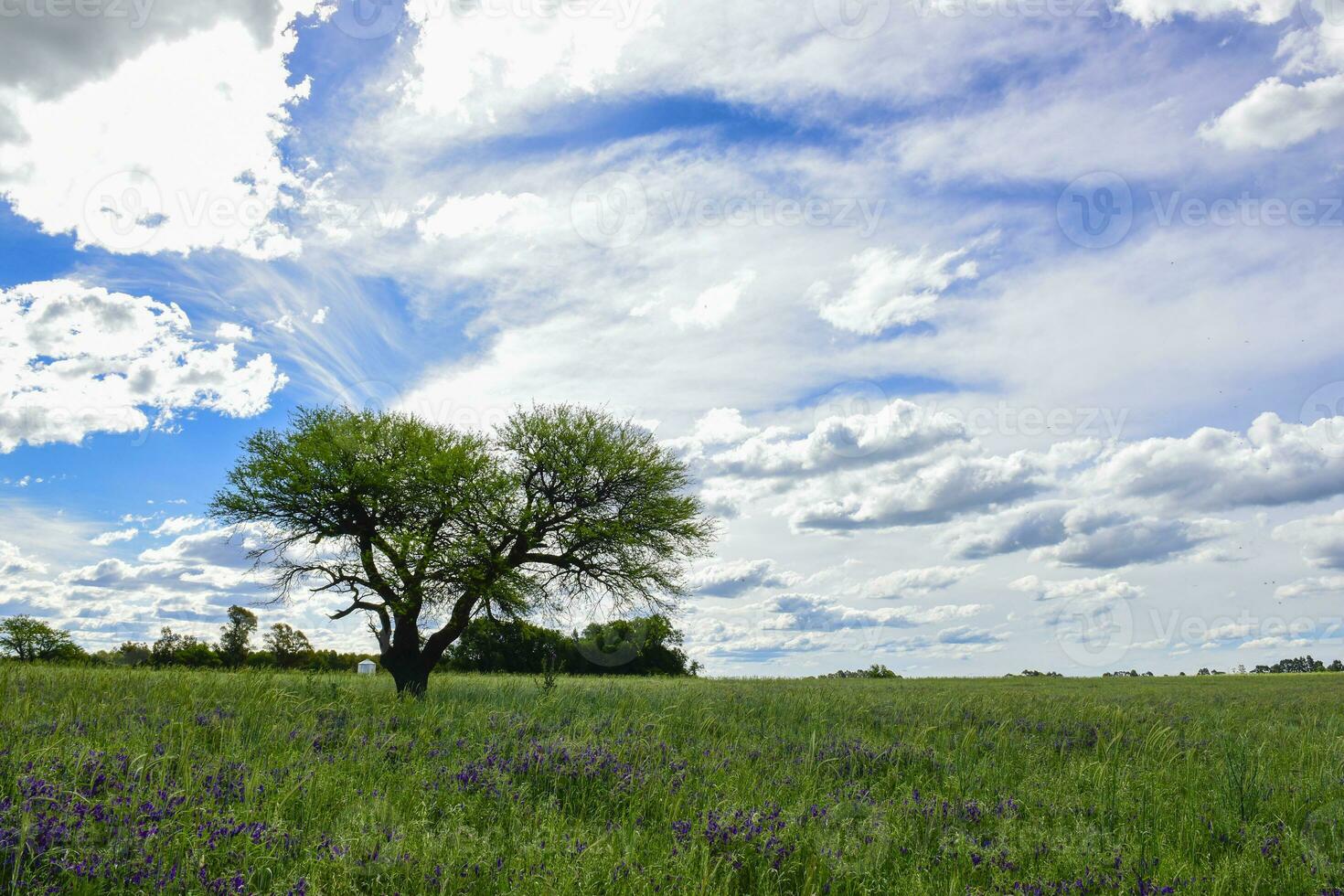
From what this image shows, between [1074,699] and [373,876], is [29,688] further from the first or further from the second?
[1074,699]

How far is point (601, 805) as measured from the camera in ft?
21.0

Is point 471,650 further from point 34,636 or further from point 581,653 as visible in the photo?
→ point 34,636

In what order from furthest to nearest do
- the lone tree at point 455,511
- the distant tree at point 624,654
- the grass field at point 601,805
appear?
the distant tree at point 624,654, the lone tree at point 455,511, the grass field at point 601,805

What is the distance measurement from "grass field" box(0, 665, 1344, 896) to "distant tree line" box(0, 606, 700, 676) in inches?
260

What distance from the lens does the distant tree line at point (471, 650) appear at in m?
22.8

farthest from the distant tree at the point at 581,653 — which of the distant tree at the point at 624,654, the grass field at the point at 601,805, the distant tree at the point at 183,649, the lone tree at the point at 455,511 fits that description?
the grass field at the point at 601,805

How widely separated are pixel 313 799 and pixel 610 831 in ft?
7.68

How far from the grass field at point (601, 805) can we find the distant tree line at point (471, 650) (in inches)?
260

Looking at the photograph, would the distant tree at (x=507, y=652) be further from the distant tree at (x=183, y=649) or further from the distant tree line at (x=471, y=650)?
the distant tree at (x=183, y=649)

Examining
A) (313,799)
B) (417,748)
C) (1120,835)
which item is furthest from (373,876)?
(1120,835)

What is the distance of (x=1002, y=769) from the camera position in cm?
869

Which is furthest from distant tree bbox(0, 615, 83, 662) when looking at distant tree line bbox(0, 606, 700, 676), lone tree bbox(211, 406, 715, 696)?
lone tree bbox(211, 406, 715, 696)

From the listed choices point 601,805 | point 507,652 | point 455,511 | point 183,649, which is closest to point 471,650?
point 507,652

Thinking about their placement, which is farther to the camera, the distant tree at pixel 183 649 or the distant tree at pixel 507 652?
the distant tree at pixel 507 652
